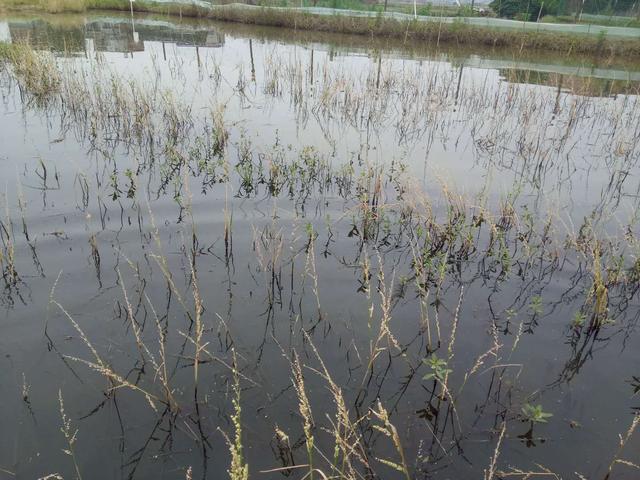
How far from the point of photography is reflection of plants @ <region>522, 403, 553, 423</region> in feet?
9.12

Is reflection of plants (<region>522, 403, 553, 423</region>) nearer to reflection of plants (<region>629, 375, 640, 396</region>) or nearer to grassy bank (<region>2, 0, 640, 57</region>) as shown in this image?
reflection of plants (<region>629, 375, 640, 396</region>)

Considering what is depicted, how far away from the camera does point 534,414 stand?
282 cm

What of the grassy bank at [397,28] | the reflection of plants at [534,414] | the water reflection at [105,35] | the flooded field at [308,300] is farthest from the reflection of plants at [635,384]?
the grassy bank at [397,28]

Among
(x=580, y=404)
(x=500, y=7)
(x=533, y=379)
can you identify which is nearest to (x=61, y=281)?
(x=533, y=379)

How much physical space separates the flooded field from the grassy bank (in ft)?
44.6

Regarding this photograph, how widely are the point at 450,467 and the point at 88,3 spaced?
34666 mm

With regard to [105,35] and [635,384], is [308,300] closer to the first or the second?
[635,384]

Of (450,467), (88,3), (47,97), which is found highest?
(88,3)

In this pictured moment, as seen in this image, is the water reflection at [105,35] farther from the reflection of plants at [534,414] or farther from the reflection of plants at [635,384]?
the reflection of plants at [635,384]

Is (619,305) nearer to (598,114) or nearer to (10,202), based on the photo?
(10,202)

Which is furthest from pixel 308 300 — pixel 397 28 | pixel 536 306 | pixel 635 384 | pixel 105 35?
pixel 397 28

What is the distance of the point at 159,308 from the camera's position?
3.77m

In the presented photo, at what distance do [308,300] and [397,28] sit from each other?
864 inches

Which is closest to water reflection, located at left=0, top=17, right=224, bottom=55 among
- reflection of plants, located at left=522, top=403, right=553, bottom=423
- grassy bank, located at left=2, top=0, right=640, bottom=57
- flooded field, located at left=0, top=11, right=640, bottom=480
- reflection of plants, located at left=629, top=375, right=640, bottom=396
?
grassy bank, located at left=2, top=0, right=640, bottom=57
